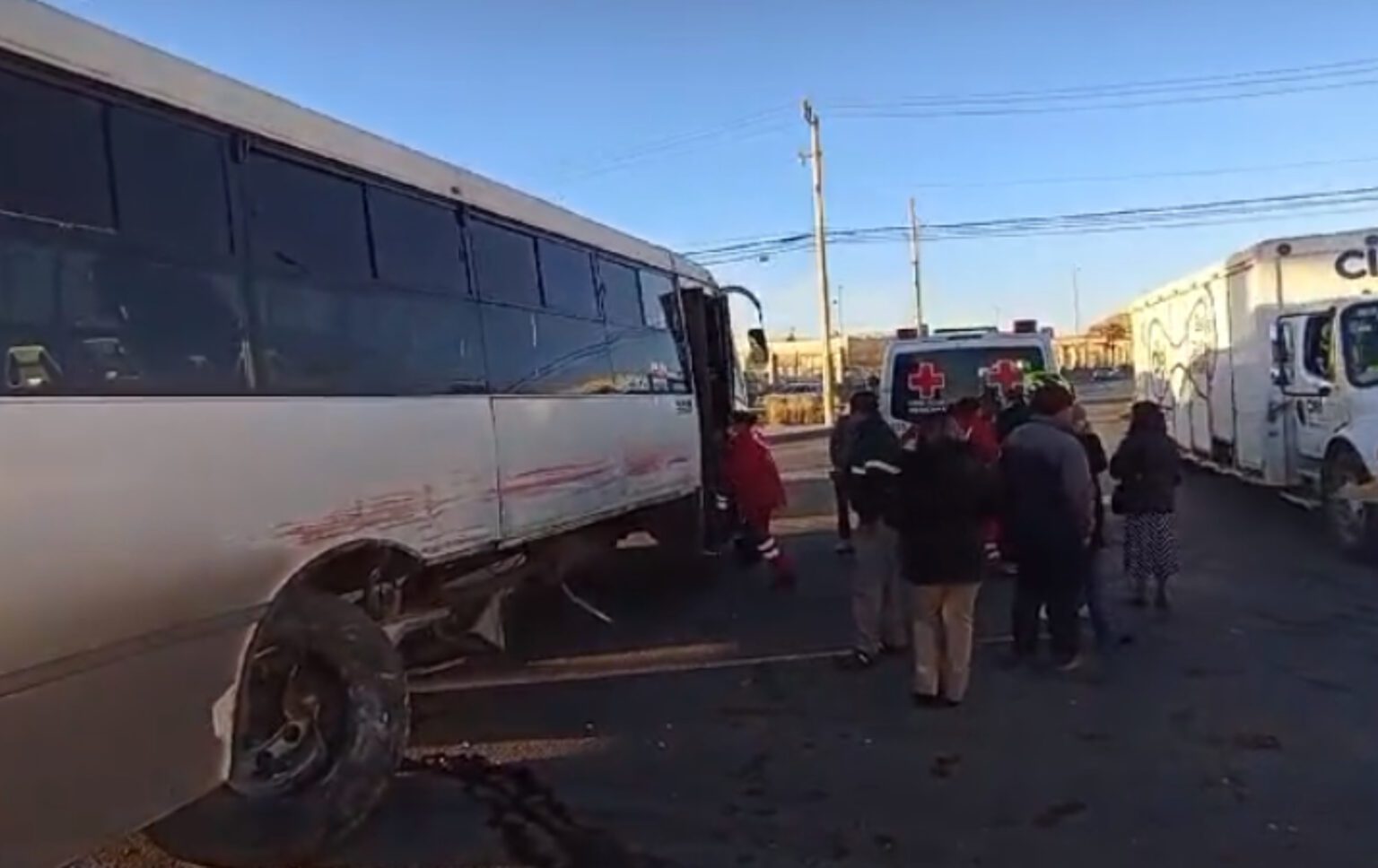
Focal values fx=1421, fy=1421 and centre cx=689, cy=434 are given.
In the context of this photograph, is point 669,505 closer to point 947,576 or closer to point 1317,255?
point 947,576

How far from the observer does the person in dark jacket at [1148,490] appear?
10.4 meters

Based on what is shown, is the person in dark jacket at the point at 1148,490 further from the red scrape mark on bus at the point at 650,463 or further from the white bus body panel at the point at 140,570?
the white bus body panel at the point at 140,570

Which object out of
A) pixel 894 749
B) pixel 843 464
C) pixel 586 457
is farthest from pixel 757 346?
pixel 894 749

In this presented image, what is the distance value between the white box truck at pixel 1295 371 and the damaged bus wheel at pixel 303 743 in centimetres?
1002

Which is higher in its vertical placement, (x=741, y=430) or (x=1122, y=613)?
(x=741, y=430)

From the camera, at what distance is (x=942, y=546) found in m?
7.80

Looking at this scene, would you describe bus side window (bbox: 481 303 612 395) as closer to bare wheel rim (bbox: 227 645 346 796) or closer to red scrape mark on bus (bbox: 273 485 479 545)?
red scrape mark on bus (bbox: 273 485 479 545)

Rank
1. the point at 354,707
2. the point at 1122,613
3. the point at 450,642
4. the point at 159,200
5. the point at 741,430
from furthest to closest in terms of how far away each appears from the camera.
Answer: the point at 741,430
the point at 1122,613
the point at 450,642
the point at 354,707
the point at 159,200

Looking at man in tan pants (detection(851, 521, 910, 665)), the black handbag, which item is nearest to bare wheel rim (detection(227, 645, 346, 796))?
man in tan pants (detection(851, 521, 910, 665))

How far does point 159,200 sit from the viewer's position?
4777 millimetres

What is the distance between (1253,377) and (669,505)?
25.7ft

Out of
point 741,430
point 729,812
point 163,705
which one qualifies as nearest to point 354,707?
point 163,705

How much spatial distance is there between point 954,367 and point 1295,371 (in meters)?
3.52

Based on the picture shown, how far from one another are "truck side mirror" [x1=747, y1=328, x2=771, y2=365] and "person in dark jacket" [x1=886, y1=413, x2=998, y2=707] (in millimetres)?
8746
